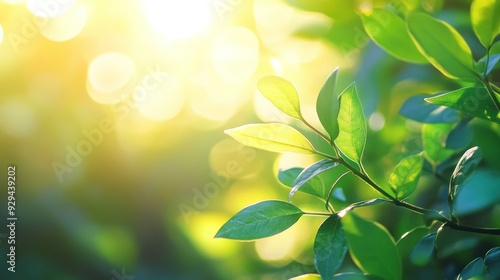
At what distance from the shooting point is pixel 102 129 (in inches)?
67.6

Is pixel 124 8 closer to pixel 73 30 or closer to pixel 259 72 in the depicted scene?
pixel 73 30

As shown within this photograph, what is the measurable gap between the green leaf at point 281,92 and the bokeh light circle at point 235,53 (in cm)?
121

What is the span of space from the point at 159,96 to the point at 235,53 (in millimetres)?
292

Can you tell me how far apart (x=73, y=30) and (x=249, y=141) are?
1507mm

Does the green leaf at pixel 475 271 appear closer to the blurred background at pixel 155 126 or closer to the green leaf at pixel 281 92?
the green leaf at pixel 281 92

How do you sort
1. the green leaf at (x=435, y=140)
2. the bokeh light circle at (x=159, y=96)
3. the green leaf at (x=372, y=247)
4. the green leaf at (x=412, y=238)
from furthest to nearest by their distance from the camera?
1. the bokeh light circle at (x=159, y=96)
2. the green leaf at (x=435, y=140)
3. the green leaf at (x=412, y=238)
4. the green leaf at (x=372, y=247)

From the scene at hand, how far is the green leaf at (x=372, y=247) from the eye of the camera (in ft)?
1.41

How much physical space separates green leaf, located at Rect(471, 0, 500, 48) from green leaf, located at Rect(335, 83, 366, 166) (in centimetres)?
14

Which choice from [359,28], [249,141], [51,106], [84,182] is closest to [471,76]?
[249,141]

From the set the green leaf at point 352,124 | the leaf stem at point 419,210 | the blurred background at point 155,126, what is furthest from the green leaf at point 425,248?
the blurred background at point 155,126

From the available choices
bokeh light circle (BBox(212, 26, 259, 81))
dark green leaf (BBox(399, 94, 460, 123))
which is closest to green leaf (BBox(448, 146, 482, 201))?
dark green leaf (BBox(399, 94, 460, 123))

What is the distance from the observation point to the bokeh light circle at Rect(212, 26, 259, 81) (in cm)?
177

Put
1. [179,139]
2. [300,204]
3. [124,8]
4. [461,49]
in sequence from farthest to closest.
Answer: [124,8] < [179,139] < [300,204] < [461,49]

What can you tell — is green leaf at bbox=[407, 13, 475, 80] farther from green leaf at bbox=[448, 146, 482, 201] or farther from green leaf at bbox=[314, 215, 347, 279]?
green leaf at bbox=[314, 215, 347, 279]
